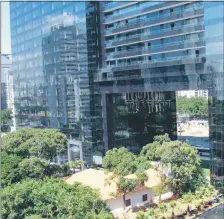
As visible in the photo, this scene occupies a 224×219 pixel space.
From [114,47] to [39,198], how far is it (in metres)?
14.2

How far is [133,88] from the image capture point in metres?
21.6

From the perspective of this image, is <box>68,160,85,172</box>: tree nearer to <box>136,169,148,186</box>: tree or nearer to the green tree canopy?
the green tree canopy

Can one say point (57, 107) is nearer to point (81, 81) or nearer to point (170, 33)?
point (81, 81)

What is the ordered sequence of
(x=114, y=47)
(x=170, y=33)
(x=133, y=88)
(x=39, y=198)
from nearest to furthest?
1. (x=39, y=198)
2. (x=170, y=33)
3. (x=133, y=88)
4. (x=114, y=47)

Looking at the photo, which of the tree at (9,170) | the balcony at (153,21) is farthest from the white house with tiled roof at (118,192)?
the balcony at (153,21)

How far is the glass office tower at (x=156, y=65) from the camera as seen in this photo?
1634 centimetres

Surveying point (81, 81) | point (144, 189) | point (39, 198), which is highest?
point (81, 81)

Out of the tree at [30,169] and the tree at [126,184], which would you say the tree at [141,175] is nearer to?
the tree at [126,184]

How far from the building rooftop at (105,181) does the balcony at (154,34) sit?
A: 7157 mm

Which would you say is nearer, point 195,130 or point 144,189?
point 144,189

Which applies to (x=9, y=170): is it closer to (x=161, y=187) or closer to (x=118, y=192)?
(x=118, y=192)

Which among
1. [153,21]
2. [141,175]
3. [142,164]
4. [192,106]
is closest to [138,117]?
[153,21]

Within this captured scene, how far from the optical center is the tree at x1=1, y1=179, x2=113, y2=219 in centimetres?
1002

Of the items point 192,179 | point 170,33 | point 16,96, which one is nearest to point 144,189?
point 192,179
